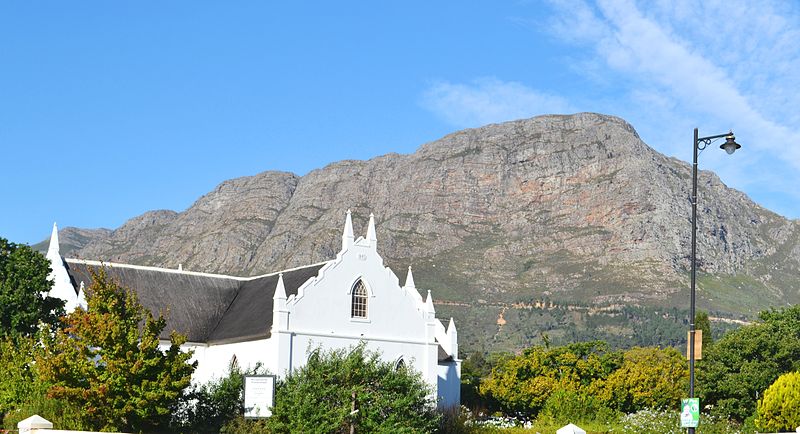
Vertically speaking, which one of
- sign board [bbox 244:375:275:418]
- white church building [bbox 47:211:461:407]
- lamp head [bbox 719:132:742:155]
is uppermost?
lamp head [bbox 719:132:742:155]

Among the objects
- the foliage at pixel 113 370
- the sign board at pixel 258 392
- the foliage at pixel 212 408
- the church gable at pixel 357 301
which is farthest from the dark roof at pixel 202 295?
the sign board at pixel 258 392

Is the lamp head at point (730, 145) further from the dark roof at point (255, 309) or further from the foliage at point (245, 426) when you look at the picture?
the dark roof at point (255, 309)

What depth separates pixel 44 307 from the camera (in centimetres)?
4088

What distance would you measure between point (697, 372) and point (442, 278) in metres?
109

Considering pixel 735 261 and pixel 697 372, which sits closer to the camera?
pixel 697 372

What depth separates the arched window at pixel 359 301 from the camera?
43.0 m

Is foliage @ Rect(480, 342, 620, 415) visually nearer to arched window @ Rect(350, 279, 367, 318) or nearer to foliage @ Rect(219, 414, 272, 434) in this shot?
arched window @ Rect(350, 279, 367, 318)

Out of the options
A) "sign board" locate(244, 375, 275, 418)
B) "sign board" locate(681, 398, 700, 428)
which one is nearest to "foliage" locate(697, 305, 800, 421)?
"sign board" locate(681, 398, 700, 428)

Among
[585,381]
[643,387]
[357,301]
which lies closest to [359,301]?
[357,301]

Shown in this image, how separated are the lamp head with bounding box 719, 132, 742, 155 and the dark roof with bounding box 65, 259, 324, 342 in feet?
76.3

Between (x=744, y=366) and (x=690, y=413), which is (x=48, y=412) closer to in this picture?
(x=690, y=413)

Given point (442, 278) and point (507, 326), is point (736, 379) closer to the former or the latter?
point (507, 326)

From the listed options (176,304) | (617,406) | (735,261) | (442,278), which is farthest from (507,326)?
(176,304)

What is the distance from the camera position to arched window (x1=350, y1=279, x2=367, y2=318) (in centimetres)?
4300
